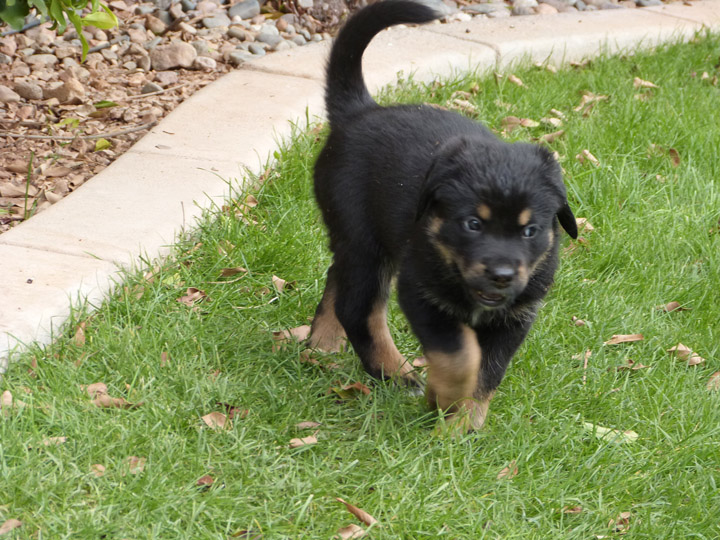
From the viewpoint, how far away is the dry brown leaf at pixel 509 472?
2.79 m

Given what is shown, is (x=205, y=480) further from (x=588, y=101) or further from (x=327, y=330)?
(x=588, y=101)

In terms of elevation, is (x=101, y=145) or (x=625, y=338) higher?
(x=101, y=145)

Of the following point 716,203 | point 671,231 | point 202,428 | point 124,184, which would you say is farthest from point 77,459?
point 716,203

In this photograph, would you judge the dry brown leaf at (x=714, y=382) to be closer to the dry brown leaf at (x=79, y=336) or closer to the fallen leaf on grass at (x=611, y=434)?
the fallen leaf on grass at (x=611, y=434)

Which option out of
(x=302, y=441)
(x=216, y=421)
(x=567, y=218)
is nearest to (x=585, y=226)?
(x=567, y=218)

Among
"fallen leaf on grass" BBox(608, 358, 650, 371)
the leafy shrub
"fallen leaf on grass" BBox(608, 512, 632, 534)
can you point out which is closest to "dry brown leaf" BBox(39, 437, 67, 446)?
"fallen leaf on grass" BBox(608, 512, 632, 534)

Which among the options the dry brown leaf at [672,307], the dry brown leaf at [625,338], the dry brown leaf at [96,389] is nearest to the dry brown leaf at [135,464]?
the dry brown leaf at [96,389]

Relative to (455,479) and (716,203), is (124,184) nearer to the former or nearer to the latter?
(455,479)

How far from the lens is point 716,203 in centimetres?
454

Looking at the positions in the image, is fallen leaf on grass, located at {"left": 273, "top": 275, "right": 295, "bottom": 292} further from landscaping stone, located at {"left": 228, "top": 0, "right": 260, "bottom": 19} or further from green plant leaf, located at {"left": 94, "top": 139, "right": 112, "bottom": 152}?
landscaping stone, located at {"left": 228, "top": 0, "right": 260, "bottom": 19}

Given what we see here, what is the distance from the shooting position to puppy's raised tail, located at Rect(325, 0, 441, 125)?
11.0ft

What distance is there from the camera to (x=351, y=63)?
351cm

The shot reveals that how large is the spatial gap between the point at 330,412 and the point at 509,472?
0.63m

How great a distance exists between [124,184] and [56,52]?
6.99ft
